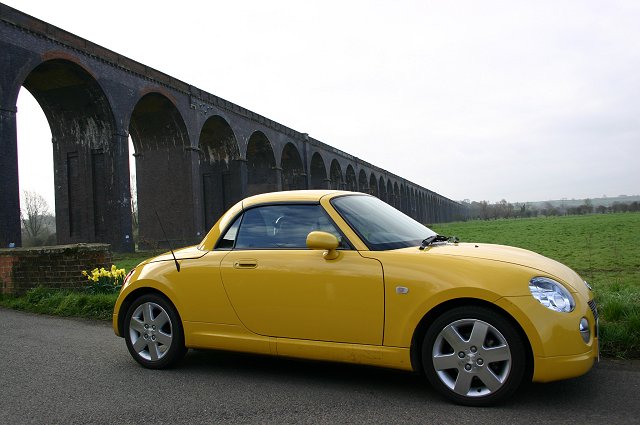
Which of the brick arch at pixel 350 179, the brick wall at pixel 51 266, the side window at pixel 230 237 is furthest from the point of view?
the brick arch at pixel 350 179

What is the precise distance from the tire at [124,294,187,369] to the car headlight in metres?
2.76

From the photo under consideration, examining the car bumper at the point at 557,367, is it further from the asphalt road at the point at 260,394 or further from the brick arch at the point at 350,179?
the brick arch at the point at 350,179

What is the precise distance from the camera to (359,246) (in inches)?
147

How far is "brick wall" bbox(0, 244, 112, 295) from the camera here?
317 inches

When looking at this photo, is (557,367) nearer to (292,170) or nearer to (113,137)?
(113,137)

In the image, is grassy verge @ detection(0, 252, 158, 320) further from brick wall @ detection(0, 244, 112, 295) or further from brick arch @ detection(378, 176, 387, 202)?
brick arch @ detection(378, 176, 387, 202)

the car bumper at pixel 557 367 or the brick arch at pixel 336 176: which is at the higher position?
the brick arch at pixel 336 176

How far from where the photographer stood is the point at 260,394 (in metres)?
3.67

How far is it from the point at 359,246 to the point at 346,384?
1.02 m

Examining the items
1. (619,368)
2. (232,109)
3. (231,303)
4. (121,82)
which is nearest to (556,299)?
(619,368)

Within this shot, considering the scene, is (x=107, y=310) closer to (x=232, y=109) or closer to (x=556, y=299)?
(x=556, y=299)

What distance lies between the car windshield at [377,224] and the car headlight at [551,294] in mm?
943

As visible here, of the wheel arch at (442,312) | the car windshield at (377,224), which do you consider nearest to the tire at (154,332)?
the car windshield at (377,224)

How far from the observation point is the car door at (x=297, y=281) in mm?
3594
